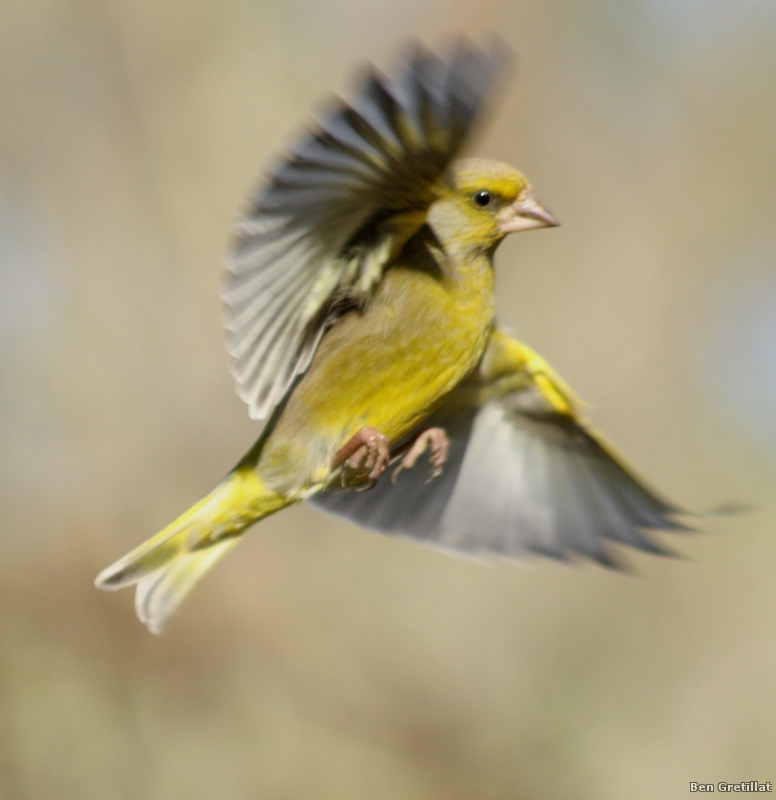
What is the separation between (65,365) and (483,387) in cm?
266

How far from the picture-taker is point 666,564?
219 inches

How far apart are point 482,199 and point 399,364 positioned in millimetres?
493

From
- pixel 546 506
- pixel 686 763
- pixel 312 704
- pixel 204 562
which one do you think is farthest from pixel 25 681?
pixel 686 763

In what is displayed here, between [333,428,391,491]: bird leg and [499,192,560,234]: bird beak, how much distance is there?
65 centimetres

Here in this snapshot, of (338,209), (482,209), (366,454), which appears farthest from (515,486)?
(338,209)

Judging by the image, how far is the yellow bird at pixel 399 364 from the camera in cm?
171

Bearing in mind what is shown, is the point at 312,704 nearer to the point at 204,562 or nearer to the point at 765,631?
the point at 204,562

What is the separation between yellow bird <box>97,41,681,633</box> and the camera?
1.71 metres

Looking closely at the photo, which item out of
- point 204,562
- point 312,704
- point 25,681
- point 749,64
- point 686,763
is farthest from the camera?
point 749,64

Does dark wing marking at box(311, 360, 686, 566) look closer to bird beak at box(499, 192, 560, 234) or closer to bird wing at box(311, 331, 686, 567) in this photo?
bird wing at box(311, 331, 686, 567)

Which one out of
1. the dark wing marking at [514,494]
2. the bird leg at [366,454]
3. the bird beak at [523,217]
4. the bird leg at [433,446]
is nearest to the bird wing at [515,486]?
the dark wing marking at [514,494]

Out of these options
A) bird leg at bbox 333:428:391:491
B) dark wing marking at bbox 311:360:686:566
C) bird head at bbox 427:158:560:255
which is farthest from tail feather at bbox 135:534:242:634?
bird head at bbox 427:158:560:255

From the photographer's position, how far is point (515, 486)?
10.2ft

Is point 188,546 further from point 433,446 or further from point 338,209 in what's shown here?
point 338,209
